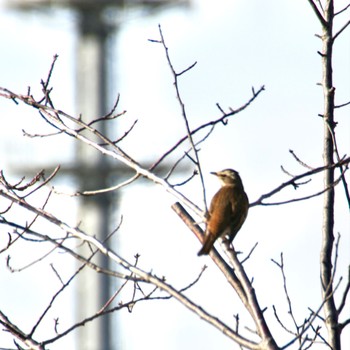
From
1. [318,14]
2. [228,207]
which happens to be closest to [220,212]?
[228,207]

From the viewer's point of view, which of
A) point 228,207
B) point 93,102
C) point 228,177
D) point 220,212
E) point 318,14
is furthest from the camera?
point 93,102

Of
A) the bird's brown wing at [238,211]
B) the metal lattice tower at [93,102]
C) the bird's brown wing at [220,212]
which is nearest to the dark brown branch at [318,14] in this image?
the bird's brown wing at [220,212]

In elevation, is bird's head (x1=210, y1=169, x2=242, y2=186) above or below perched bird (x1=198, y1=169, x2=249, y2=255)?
above

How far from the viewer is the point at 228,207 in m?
11.1

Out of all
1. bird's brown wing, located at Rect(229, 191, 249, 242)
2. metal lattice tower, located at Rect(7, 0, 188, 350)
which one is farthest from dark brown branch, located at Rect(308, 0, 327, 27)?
metal lattice tower, located at Rect(7, 0, 188, 350)

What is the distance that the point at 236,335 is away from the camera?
8.17m

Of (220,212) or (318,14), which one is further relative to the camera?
(220,212)

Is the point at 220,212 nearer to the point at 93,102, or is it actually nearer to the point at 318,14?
the point at 318,14

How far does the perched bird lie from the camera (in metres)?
10.2

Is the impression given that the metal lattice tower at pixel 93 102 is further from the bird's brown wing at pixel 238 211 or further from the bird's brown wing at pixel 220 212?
the bird's brown wing at pixel 238 211

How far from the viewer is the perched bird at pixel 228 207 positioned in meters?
10.2

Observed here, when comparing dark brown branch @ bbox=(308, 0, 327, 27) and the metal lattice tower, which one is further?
the metal lattice tower

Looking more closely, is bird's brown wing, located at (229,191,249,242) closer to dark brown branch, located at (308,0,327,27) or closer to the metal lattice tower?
dark brown branch, located at (308,0,327,27)

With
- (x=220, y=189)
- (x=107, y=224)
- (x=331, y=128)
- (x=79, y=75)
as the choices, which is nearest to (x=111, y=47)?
(x=79, y=75)
